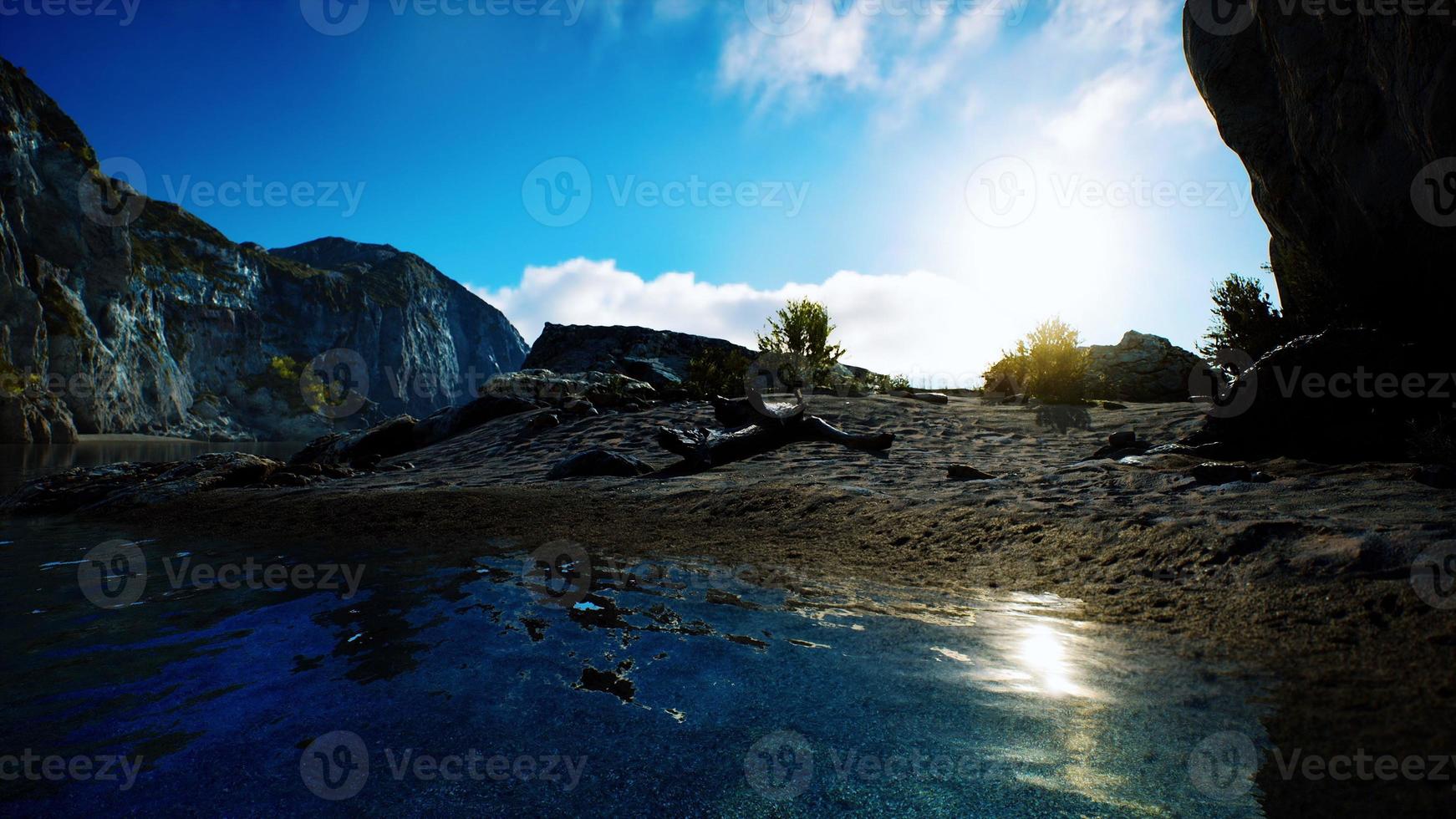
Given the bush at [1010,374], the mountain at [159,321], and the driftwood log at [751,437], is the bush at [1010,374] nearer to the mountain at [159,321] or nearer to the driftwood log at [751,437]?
the driftwood log at [751,437]

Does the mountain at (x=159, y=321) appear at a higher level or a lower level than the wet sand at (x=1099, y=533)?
higher

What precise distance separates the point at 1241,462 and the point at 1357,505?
2.12 m

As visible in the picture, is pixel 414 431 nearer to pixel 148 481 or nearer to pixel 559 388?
pixel 559 388

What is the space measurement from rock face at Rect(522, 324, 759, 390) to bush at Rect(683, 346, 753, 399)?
3.99m

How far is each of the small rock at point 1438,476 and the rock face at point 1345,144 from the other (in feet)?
11.6

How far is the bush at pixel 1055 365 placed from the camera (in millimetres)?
14859

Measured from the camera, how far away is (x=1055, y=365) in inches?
589

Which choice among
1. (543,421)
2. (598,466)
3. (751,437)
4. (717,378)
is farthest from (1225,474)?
(717,378)

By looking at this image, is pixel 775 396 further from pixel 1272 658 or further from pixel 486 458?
pixel 1272 658

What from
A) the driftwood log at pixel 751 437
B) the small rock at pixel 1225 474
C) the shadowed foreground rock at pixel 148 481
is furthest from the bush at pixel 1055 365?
the shadowed foreground rock at pixel 148 481

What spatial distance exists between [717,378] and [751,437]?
353 inches

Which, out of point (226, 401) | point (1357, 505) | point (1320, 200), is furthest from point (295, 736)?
point (226, 401)

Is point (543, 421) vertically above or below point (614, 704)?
above

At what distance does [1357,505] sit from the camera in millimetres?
4676
